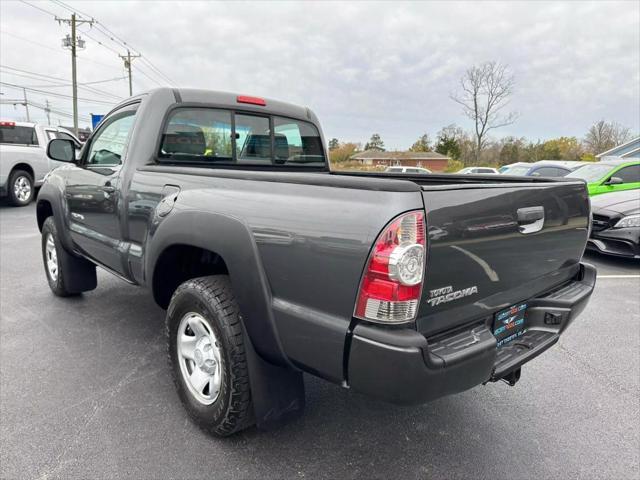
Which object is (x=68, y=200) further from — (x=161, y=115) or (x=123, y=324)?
(x=161, y=115)

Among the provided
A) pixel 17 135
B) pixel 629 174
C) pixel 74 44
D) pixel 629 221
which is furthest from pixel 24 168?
pixel 74 44

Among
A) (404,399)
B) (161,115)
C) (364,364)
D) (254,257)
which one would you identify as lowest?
(404,399)

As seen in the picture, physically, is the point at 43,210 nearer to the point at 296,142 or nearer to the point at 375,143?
the point at 296,142

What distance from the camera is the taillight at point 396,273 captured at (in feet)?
4.98

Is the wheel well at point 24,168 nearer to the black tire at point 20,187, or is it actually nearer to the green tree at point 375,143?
the black tire at point 20,187

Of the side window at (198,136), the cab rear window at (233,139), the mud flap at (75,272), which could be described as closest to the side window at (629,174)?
the cab rear window at (233,139)

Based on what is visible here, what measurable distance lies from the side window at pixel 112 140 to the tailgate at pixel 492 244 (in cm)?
249

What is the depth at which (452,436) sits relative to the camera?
94.5 inches

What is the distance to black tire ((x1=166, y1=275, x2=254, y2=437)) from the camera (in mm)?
2045

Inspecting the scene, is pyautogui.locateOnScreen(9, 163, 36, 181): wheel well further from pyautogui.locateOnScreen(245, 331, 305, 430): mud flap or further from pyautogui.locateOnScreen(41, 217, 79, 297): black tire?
pyautogui.locateOnScreen(245, 331, 305, 430): mud flap

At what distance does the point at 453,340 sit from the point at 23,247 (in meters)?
7.67

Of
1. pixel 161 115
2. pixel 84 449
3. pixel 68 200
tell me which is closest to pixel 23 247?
pixel 68 200

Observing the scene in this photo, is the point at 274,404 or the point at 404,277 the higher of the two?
the point at 404,277

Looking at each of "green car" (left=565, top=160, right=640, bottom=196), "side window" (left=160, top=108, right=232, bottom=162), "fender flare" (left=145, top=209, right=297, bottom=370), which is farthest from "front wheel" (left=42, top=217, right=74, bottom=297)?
"green car" (left=565, top=160, right=640, bottom=196)
